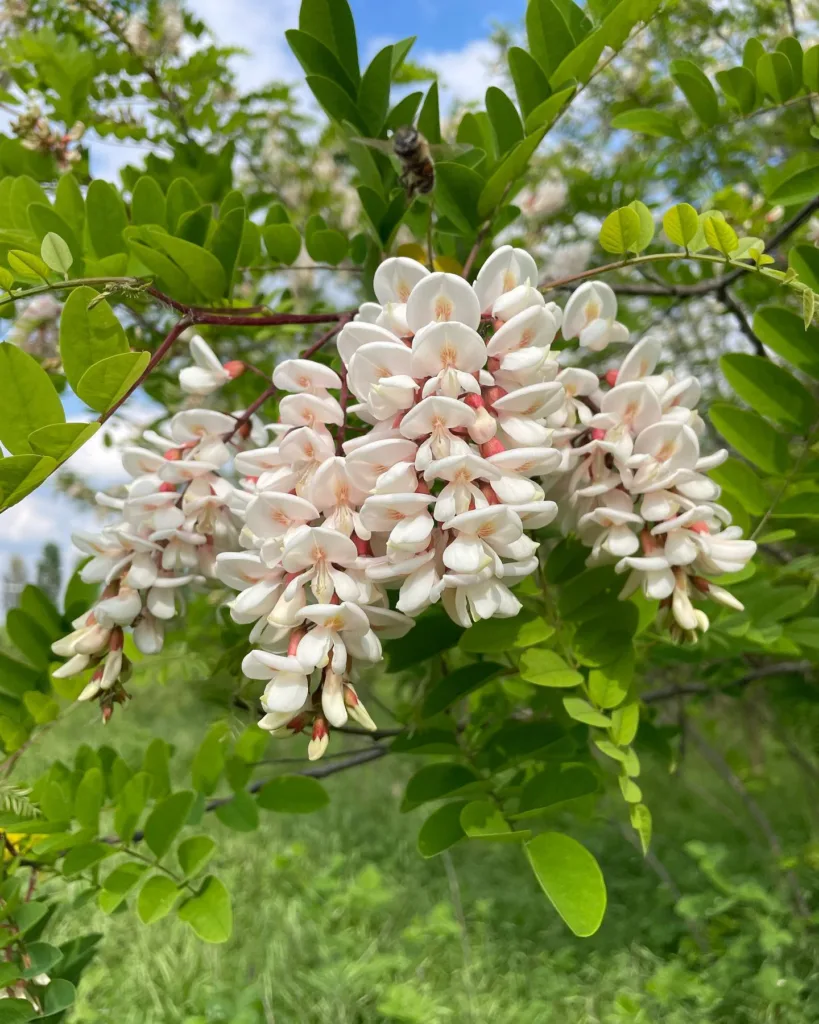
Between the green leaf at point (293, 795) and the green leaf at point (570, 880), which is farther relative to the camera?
the green leaf at point (293, 795)

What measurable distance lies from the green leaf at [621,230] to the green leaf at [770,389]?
0.74 feet

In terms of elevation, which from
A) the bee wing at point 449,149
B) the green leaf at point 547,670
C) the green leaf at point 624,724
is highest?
the bee wing at point 449,149

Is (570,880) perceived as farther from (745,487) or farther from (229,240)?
(229,240)

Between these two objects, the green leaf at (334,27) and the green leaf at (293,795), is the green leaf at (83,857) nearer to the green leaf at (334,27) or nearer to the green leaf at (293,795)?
the green leaf at (293,795)

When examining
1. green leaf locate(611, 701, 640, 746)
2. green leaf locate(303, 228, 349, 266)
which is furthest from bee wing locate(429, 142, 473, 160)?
green leaf locate(611, 701, 640, 746)

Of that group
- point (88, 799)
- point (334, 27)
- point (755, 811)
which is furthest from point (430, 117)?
point (755, 811)

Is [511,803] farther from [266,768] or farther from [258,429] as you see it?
[266,768]

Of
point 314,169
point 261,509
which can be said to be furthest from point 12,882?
point 314,169

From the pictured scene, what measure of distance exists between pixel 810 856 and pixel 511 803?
1.56 metres

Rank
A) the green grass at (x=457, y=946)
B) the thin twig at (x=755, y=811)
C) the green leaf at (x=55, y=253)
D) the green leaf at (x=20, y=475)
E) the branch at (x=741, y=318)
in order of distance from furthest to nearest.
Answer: the thin twig at (x=755, y=811) < the green grass at (x=457, y=946) < the branch at (x=741, y=318) < the green leaf at (x=55, y=253) < the green leaf at (x=20, y=475)

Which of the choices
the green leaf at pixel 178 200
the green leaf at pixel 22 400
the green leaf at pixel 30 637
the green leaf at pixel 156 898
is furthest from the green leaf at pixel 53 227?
the green leaf at pixel 156 898

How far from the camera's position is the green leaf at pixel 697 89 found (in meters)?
0.91

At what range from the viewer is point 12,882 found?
742mm

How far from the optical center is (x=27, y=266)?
61 cm
